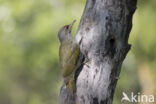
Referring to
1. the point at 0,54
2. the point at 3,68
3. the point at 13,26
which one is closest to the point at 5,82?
the point at 3,68

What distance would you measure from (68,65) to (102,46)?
1.60 ft

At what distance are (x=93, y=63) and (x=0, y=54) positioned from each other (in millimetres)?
10293

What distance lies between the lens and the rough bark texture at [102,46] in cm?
596

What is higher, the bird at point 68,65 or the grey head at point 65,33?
the grey head at point 65,33

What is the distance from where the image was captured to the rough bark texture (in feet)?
19.5

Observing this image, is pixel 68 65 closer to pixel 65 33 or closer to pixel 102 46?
pixel 102 46

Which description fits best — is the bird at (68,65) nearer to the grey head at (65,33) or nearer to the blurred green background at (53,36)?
the grey head at (65,33)

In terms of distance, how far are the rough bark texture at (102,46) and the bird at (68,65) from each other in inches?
2.9

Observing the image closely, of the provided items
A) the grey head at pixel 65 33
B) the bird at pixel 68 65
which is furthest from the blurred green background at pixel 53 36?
the bird at pixel 68 65

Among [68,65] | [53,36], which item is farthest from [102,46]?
[53,36]

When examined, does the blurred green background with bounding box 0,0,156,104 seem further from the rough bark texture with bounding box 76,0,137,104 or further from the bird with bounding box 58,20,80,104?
the rough bark texture with bounding box 76,0,137,104

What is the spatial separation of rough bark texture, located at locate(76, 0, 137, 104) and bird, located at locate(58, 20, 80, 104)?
0.07m

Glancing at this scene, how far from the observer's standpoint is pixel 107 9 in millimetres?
6172

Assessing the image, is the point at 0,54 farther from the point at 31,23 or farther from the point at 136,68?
the point at 136,68
